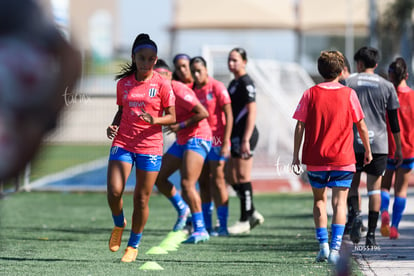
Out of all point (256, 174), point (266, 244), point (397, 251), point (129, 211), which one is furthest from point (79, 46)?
point (256, 174)

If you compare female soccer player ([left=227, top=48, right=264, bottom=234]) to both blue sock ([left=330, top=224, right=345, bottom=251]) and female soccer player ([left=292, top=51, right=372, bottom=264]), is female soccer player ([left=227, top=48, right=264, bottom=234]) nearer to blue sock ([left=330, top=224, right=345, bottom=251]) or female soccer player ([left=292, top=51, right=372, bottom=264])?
female soccer player ([left=292, top=51, right=372, bottom=264])

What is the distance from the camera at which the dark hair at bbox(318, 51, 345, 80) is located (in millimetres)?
7367

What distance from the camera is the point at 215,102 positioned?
32.8ft

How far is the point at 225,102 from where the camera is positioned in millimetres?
9781

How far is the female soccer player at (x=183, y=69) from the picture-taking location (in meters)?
9.99

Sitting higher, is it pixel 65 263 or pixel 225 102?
pixel 225 102

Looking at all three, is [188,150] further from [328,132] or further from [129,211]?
[129,211]

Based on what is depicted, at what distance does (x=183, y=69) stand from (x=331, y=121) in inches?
124

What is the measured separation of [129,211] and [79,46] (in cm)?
1210

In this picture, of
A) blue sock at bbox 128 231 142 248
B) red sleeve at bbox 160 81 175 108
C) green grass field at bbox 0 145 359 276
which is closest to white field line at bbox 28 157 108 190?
green grass field at bbox 0 145 359 276

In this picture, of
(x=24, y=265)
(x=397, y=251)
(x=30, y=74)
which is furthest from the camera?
(x=397, y=251)

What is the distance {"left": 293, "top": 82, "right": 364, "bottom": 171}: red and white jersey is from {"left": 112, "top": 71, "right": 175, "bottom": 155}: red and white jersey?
123 centimetres

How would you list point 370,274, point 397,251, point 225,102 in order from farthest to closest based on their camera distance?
point 225,102 → point 397,251 → point 370,274

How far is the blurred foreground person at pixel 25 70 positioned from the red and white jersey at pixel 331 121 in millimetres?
5702
